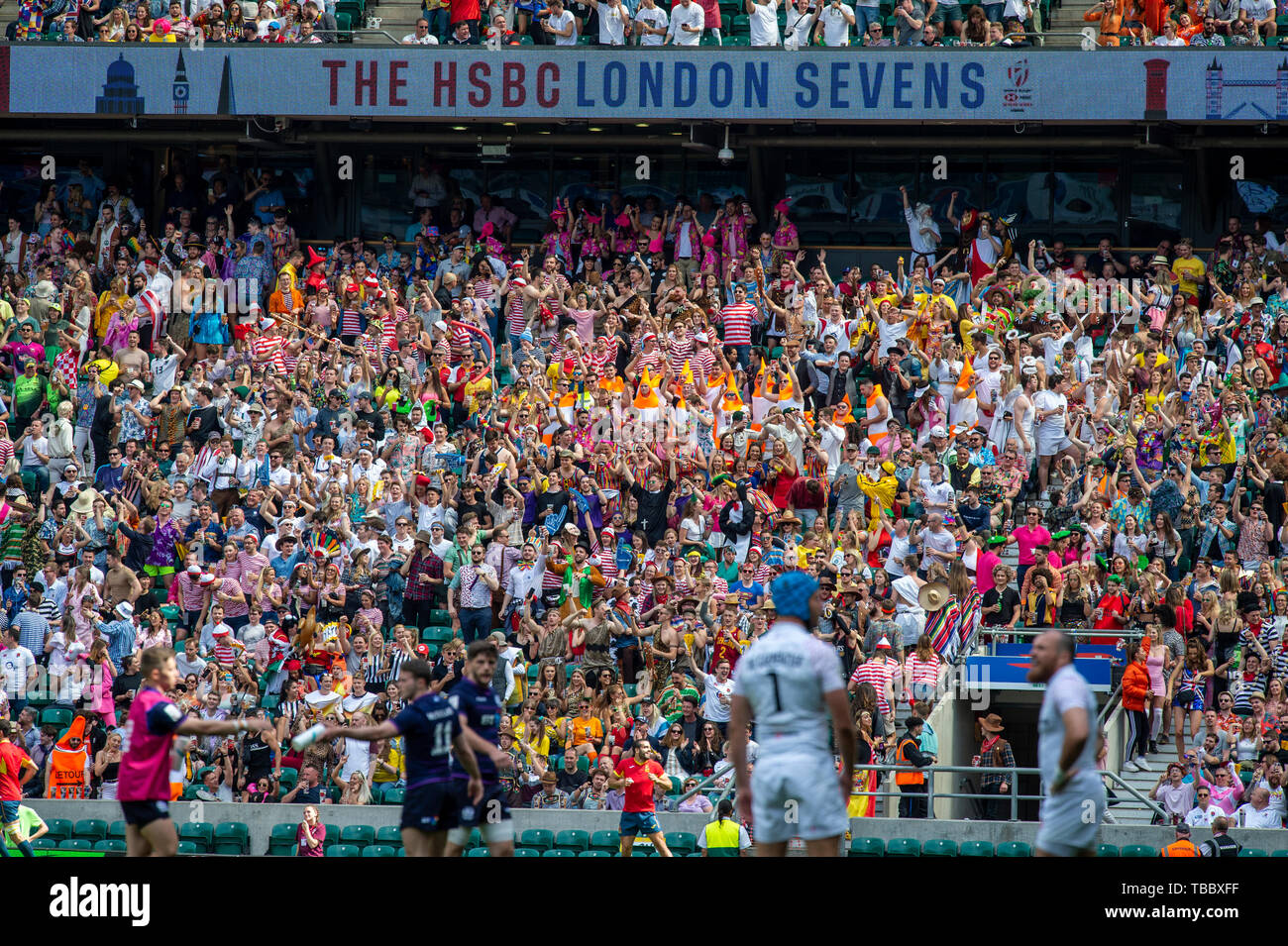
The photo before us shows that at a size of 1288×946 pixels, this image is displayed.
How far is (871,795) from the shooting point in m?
16.7

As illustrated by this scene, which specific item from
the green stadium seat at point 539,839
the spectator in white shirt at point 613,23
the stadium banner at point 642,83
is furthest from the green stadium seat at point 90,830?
the spectator in white shirt at point 613,23

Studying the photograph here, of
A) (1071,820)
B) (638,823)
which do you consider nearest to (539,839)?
(638,823)

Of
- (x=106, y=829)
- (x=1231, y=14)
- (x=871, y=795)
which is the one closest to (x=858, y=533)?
(x=871, y=795)

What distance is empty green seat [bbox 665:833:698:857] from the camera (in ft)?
54.4

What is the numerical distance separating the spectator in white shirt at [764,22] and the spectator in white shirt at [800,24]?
177mm

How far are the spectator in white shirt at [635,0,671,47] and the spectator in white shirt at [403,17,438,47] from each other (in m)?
2.82

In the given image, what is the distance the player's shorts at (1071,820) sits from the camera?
8.47 meters

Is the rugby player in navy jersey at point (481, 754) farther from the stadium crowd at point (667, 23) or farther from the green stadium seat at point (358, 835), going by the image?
the stadium crowd at point (667, 23)

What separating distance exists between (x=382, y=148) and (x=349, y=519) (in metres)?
8.98

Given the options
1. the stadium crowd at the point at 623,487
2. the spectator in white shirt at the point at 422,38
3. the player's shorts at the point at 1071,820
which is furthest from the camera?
the spectator in white shirt at the point at 422,38

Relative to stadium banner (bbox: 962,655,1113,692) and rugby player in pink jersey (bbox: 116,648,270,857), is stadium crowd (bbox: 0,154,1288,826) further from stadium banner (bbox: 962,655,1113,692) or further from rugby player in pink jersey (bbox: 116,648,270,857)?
rugby player in pink jersey (bbox: 116,648,270,857)

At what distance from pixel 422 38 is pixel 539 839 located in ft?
42.4

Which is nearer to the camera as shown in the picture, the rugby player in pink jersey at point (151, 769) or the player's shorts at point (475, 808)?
the rugby player in pink jersey at point (151, 769)

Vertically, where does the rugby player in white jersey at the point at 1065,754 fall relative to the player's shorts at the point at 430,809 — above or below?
above
